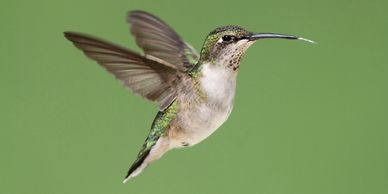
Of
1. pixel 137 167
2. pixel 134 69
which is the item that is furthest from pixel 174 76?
pixel 137 167

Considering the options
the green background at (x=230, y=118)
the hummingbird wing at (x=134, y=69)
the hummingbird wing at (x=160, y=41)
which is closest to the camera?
the hummingbird wing at (x=134, y=69)

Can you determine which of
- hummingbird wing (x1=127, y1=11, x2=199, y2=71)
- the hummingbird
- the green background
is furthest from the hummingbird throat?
the green background

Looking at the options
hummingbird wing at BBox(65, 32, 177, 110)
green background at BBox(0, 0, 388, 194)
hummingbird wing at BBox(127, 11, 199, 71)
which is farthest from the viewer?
green background at BBox(0, 0, 388, 194)

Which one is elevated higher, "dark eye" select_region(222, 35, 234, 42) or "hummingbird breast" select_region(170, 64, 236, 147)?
"dark eye" select_region(222, 35, 234, 42)

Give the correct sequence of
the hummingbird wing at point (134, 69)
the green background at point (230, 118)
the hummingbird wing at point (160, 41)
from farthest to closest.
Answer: the green background at point (230, 118) → the hummingbird wing at point (160, 41) → the hummingbird wing at point (134, 69)

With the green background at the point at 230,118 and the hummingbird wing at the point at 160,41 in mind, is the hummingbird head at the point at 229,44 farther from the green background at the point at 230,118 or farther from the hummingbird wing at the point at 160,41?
the green background at the point at 230,118

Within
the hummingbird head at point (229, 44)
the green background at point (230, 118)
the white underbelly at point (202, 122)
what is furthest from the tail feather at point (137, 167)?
the green background at point (230, 118)

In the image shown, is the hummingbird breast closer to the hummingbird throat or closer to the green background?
the hummingbird throat

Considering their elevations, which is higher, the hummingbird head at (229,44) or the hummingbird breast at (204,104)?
the hummingbird head at (229,44)

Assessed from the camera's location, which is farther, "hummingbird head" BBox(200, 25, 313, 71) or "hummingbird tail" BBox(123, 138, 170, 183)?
"hummingbird tail" BBox(123, 138, 170, 183)
